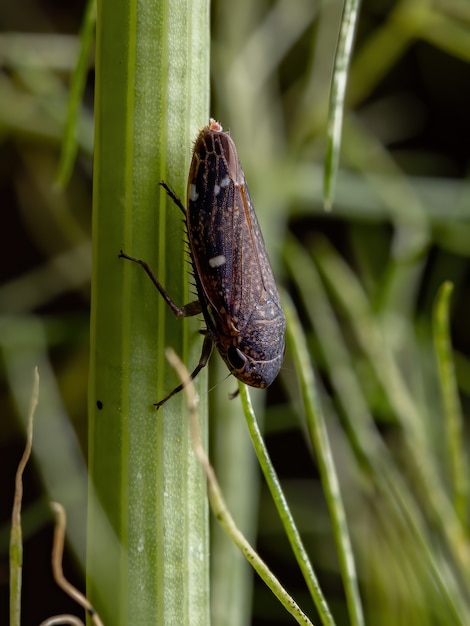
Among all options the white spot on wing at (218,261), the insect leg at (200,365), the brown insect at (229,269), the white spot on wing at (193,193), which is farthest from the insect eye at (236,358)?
the white spot on wing at (193,193)

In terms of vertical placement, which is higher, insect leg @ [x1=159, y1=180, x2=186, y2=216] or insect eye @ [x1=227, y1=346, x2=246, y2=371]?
insect leg @ [x1=159, y1=180, x2=186, y2=216]

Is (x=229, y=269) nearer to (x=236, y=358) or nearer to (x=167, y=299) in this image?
(x=236, y=358)

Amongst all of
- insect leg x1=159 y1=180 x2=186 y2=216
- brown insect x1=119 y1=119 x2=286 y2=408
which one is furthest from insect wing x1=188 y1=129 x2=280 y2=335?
insect leg x1=159 y1=180 x2=186 y2=216

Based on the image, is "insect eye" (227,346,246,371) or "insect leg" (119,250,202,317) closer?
"insect leg" (119,250,202,317)

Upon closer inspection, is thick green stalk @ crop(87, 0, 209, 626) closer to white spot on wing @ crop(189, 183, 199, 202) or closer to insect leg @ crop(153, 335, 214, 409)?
insect leg @ crop(153, 335, 214, 409)

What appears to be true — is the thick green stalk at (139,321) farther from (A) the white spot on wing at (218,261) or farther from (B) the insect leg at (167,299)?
(A) the white spot on wing at (218,261)

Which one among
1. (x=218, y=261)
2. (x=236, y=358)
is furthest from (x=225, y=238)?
(x=236, y=358)

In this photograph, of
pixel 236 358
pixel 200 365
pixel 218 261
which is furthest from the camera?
pixel 236 358
